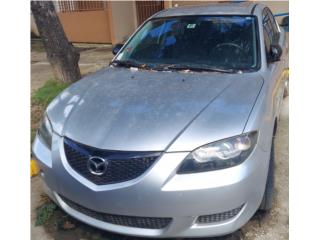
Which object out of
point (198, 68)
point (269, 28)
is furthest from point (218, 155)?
point (269, 28)

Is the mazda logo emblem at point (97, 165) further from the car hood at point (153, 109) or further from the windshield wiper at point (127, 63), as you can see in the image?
the windshield wiper at point (127, 63)

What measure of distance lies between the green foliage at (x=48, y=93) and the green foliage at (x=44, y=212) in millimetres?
2623

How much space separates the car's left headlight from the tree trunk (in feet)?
13.2

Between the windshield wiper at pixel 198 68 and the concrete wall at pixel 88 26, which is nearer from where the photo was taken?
the windshield wiper at pixel 198 68

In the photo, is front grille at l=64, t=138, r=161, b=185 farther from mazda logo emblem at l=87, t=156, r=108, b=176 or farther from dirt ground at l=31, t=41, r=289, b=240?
dirt ground at l=31, t=41, r=289, b=240

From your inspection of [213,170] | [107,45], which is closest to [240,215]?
[213,170]

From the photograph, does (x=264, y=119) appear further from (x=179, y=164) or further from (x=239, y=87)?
(x=179, y=164)

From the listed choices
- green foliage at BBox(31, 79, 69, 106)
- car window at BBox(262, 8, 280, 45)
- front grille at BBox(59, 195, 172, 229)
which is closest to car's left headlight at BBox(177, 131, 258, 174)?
front grille at BBox(59, 195, 172, 229)

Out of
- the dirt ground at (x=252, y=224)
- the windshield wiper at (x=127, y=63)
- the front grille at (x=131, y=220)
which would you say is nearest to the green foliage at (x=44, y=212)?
the dirt ground at (x=252, y=224)

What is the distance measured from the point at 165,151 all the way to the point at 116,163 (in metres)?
0.32

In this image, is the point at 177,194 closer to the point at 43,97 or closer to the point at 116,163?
the point at 116,163

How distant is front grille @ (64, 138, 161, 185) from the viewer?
217 cm

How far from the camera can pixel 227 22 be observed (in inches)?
144

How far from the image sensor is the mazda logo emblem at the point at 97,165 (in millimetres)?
2234
